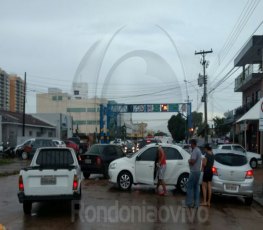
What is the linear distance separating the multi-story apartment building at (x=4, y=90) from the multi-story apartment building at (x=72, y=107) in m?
11.4

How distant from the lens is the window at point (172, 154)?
51.9ft

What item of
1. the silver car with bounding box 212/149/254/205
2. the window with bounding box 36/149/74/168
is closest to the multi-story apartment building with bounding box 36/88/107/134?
the silver car with bounding box 212/149/254/205

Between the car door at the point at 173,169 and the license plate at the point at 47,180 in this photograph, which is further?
the car door at the point at 173,169

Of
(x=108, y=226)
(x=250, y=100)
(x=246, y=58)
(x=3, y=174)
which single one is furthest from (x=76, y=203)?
(x=250, y=100)

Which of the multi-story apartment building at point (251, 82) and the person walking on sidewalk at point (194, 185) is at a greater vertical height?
the multi-story apartment building at point (251, 82)

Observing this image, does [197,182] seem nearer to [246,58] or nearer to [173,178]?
[173,178]

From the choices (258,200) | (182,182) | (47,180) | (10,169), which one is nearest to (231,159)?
(258,200)

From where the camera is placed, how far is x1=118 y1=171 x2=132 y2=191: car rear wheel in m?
15.8

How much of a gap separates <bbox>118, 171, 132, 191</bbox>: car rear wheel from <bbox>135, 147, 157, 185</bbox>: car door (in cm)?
31

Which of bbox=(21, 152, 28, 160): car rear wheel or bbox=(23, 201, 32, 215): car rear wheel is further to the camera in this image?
bbox=(21, 152, 28, 160): car rear wheel

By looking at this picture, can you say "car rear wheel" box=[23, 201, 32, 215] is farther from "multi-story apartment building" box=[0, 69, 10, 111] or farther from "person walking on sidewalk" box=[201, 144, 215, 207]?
"multi-story apartment building" box=[0, 69, 10, 111]

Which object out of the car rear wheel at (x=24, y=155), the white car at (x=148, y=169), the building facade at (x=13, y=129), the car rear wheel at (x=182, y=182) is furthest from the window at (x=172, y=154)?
the building facade at (x=13, y=129)

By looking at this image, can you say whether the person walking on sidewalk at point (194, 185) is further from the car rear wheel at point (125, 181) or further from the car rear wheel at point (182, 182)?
the car rear wheel at point (125, 181)

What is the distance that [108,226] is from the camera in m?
9.52
